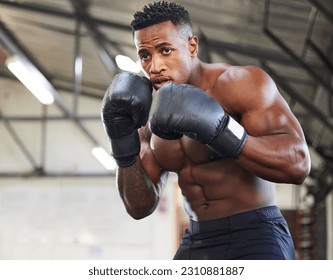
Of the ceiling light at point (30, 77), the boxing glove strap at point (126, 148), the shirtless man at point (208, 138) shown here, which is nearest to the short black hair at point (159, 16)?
the shirtless man at point (208, 138)

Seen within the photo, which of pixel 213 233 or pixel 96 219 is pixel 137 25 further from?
pixel 96 219

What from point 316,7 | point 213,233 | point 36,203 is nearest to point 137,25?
point 213,233

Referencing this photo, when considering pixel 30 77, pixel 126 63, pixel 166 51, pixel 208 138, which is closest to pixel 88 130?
pixel 30 77

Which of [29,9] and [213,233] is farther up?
[29,9]

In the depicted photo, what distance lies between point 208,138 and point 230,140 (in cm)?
5

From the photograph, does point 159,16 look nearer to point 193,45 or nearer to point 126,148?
point 193,45

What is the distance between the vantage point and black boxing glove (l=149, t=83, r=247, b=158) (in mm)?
1434

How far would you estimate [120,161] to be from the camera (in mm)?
1687

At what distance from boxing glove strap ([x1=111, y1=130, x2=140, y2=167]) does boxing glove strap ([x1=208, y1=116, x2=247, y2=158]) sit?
0.86 feet

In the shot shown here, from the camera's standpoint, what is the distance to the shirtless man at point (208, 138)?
1458 mm

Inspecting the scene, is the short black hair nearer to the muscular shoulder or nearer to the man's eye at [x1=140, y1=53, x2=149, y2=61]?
the man's eye at [x1=140, y1=53, x2=149, y2=61]

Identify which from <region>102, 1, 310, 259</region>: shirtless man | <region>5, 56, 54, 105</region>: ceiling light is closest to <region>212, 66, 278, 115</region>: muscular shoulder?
<region>102, 1, 310, 259</region>: shirtless man

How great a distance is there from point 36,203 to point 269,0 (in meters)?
5.11

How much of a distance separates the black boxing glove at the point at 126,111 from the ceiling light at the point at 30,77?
4.30 metres
